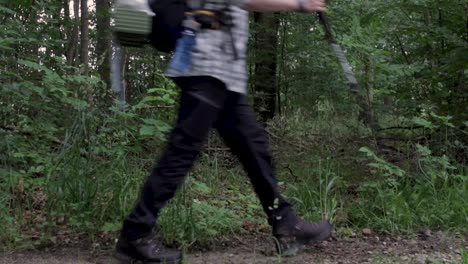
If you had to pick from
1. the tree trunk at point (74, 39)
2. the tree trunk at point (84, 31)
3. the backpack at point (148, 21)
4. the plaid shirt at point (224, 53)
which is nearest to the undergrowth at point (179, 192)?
the plaid shirt at point (224, 53)

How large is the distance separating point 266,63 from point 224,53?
5.14 m

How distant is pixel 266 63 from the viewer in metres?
7.87

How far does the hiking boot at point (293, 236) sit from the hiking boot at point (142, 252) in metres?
0.58

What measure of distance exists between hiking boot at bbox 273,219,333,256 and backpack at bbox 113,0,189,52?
1148 millimetres

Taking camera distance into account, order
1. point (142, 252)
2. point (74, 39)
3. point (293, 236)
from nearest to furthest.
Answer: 1. point (142, 252)
2. point (293, 236)
3. point (74, 39)

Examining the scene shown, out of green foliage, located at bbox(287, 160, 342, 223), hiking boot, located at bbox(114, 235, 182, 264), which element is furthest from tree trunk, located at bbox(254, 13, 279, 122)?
hiking boot, located at bbox(114, 235, 182, 264)

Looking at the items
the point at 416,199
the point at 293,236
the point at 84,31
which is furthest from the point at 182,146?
the point at 84,31

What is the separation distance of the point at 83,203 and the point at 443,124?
327 cm

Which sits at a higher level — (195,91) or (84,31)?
(84,31)

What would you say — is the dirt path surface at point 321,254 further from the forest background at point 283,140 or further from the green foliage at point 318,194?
the green foliage at point 318,194

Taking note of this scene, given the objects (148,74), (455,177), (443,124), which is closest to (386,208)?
(455,177)

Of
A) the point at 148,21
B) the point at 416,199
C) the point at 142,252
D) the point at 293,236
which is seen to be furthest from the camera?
the point at 416,199

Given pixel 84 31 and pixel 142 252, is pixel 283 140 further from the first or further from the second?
pixel 84 31

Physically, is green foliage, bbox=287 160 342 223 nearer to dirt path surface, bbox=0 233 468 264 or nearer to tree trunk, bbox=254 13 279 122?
dirt path surface, bbox=0 233 468 264
